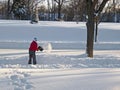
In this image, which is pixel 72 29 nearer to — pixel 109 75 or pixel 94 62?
pixel 94 62

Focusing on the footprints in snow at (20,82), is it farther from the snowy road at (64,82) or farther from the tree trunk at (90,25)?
the tree trunk at (90,25)

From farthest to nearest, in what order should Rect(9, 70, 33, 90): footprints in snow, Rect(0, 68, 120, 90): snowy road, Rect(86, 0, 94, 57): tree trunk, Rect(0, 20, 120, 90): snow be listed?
Rect(86, 0, 94, 57): tree trunk → Rect(0, 20, 120, 90): snow → Rect(0, 68, 120, 90): snowy road → Rect(9, 70, 33, 90): footprints in snow

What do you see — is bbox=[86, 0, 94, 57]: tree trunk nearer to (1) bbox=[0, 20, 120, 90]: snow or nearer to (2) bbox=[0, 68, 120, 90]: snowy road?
(1) bbox=[0, 20, 120, 90]: snow

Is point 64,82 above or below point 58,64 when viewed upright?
above

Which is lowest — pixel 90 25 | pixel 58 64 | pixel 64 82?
pixel 58 64

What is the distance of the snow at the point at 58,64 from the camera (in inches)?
418

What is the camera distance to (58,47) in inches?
1324

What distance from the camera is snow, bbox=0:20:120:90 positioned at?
418 inches

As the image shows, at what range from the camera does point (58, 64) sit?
63.5 feet

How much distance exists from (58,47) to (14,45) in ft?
13.1

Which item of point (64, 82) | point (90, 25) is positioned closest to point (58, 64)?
point (90, 25)

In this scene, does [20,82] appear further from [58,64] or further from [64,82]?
[58,64]

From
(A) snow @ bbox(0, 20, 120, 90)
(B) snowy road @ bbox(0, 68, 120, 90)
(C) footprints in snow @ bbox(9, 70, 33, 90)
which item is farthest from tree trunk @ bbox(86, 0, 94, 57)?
(C) footprints in snow @ bbox(9, 70, 33, 90)

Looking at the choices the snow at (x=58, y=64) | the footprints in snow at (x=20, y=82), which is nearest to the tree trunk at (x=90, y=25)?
the snow at (x=58, y=64)
